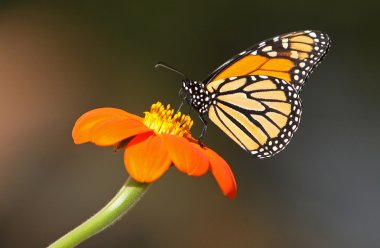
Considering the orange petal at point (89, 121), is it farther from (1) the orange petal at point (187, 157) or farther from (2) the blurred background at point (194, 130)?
(2) the blurred background at point (194, 130)

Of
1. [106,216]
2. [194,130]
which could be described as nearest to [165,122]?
[106,216]

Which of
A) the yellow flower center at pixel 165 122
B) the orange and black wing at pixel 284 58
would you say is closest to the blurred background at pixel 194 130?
the orange and black wing at pixel 284 58

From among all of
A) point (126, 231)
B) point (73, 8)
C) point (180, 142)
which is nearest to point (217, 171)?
point (180, 142)

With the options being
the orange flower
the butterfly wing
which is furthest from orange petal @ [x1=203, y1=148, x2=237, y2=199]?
the butterfly wing

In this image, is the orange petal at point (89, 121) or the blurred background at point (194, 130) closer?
the orange petal at point (89, 121)

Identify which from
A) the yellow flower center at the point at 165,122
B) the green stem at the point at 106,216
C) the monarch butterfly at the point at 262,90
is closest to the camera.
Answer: the green stem at the point at 106,216

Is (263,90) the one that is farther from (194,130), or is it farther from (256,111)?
(194,130)

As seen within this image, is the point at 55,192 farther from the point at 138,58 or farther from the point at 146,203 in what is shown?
the point at 138,58
